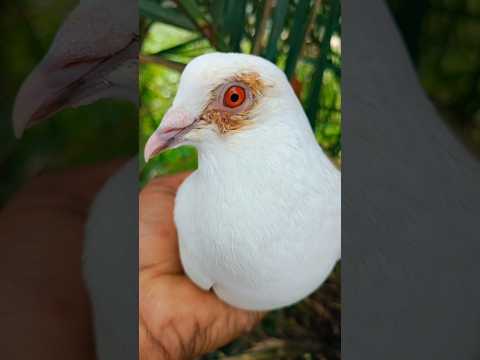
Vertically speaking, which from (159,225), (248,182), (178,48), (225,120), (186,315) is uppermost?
(178,48)

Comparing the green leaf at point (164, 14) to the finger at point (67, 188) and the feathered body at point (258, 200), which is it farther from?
the finger at point (67, 188)

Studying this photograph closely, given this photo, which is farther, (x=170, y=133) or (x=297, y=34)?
(x=297, y=34)

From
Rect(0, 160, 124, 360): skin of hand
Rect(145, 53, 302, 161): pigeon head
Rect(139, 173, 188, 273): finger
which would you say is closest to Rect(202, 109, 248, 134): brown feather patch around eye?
Rect(145, 53, 302, 161): pigeon head

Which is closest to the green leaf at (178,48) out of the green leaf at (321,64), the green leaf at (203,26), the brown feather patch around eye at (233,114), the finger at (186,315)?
the green leaf at (203,26)

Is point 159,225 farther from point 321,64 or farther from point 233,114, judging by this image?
point 321,64

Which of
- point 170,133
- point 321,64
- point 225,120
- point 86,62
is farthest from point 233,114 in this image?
point 86,62
